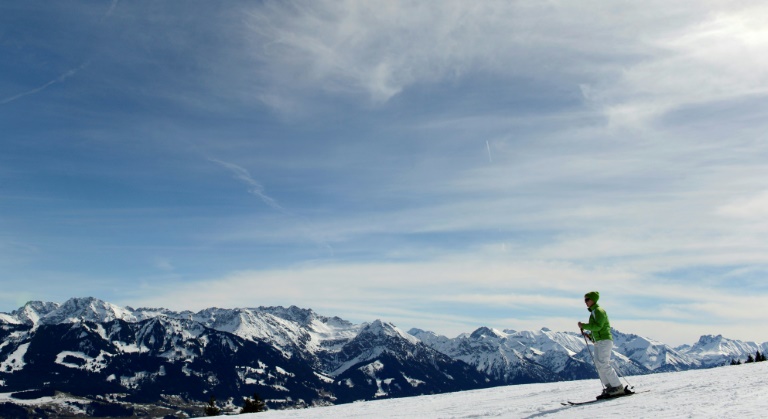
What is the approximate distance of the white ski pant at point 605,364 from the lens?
52.3 ft

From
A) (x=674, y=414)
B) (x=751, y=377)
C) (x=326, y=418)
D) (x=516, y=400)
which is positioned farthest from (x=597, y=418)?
(x=326, y=418)

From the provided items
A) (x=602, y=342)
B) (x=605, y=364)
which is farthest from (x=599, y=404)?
(x=602, y=342)

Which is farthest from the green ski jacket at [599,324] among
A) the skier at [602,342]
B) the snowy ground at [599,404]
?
the snowy ground at [599,404]

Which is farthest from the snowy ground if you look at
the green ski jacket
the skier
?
the green ski jacket

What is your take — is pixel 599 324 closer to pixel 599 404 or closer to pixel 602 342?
pixel 602 342

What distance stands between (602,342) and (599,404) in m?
2.38

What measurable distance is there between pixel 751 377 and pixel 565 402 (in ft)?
19.6

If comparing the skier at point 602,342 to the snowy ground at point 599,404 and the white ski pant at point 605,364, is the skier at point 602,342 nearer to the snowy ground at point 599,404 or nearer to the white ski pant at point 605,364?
the white ski pant at point 605,364

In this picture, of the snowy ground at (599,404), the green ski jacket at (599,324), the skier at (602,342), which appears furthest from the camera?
the green ski jacket at (599,324)

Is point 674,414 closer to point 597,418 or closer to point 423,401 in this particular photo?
point 597,418

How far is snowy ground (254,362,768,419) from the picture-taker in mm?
12008

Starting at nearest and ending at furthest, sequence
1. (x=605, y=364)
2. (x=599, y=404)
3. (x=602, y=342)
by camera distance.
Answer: (x=599, y=404) < (x=605, y=364) < (x=602, y=342)

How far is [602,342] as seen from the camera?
16.5 metres

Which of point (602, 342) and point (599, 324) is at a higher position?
point (599, 324)
